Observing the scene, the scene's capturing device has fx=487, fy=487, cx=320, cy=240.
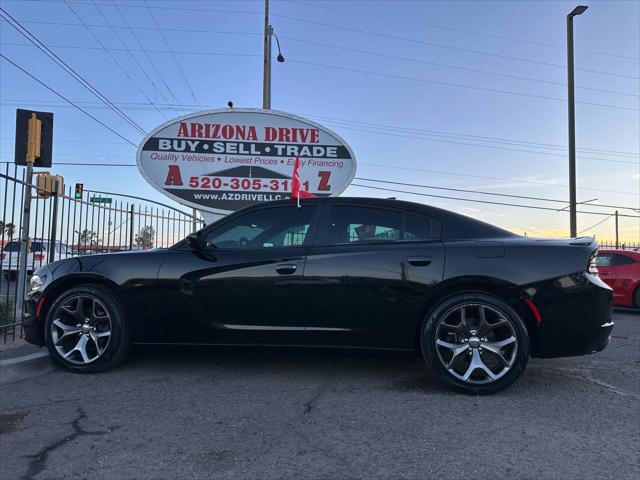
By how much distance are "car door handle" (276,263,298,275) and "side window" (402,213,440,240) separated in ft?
3.13

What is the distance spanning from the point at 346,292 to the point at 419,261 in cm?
64

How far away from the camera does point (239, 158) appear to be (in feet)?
31.0

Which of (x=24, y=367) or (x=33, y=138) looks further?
(x=33, y=138)

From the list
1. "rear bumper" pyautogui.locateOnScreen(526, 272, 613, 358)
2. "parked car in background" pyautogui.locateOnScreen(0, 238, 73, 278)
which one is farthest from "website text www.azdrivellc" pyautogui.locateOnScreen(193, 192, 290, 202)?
"rear bumper" pyautogui.locateOnScreen(526, 272, 613, 358)

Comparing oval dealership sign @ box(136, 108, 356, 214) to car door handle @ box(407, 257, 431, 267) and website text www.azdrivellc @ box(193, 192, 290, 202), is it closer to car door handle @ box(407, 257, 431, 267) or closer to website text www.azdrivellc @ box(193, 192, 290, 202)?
website text www.azdrivellc @ box(193, 192, 290, 202)

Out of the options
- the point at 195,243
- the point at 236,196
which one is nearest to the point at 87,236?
the point at 236,196

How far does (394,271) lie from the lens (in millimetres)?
3920

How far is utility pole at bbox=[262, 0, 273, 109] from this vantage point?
15.7m

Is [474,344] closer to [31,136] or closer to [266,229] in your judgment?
[266,229]

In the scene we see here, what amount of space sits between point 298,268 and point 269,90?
1299cm

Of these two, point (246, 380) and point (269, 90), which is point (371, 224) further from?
point (269, 90)

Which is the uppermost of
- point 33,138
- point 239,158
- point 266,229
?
point 239,158

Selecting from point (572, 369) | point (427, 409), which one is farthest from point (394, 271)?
point (572, 369)

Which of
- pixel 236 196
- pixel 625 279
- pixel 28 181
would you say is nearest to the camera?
pixel 28 181
